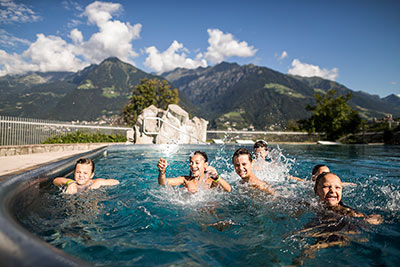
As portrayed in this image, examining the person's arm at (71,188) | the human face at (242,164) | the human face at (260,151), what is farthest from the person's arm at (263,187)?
the person's arm at (71,188)

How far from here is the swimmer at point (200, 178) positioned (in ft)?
11.9

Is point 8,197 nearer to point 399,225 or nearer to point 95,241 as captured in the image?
point 95,241

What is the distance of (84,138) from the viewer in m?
13.5

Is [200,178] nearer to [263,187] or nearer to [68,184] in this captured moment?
[263,187]

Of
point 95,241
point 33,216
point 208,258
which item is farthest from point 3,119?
point 208,258

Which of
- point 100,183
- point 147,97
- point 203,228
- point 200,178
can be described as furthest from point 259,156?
point 147,97

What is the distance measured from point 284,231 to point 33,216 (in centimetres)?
273

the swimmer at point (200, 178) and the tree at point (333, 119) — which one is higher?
the tree at point (333, 119)

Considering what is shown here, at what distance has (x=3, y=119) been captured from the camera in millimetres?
9039

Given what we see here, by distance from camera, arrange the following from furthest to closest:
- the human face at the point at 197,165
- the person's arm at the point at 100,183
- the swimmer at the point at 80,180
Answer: the person's arm at the point at 100,183, the swimmer at the point at 80,180, the human face at the point at 197,165

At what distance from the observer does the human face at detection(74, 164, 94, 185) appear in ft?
12.5

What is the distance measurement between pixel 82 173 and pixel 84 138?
10.7 metres

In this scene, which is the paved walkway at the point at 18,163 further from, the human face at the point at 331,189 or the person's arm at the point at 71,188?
the human face at the point at 331,189

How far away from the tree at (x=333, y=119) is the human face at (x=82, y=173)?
24298mm
